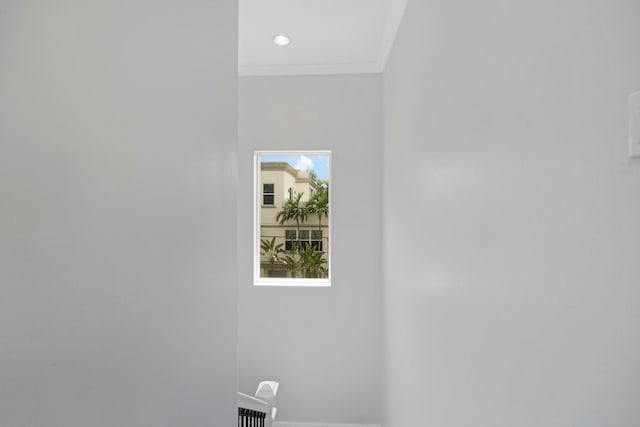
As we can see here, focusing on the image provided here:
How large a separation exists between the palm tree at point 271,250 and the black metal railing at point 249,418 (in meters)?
1.24

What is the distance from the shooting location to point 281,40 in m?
2.87

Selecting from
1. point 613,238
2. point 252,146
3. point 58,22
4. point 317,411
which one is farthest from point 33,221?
point 317,411

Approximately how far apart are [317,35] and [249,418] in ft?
8.22

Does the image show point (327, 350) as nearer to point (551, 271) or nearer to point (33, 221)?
point (551, 271)

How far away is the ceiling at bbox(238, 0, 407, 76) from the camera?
2.43 metres

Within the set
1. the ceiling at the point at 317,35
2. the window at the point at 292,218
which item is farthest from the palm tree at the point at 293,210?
the ceiling at the point at 317,35

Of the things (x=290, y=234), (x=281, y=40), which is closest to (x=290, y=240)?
(x=290, y=234)

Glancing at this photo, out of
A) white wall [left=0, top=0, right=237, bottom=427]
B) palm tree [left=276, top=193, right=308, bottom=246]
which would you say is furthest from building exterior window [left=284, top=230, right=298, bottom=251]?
white wall [left=0, top=0, right=237, bottom=427]

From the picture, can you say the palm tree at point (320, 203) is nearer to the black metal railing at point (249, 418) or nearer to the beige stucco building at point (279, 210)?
the beige stucco building at point (279, 210)

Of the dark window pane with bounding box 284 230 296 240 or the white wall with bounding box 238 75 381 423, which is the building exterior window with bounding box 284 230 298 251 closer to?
the dark window pane with bounding box 284 230 296 240

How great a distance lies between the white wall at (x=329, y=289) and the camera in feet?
11.0

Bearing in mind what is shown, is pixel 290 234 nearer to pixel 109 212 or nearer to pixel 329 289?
pixel 329 289

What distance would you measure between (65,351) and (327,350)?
290 cm

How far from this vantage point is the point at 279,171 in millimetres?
3504
